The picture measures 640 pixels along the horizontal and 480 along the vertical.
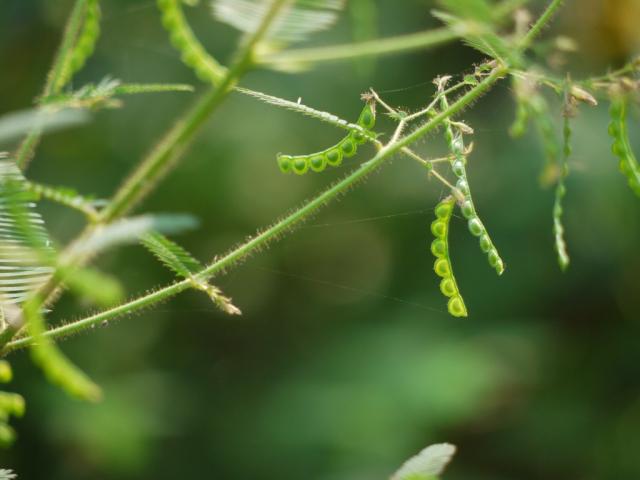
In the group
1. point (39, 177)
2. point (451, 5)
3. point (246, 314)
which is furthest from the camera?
point (246, 314)

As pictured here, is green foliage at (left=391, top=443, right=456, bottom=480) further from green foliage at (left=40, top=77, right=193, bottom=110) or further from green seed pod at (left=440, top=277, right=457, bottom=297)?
green foliage at (left=40, top=77, right=193, bottom=110)

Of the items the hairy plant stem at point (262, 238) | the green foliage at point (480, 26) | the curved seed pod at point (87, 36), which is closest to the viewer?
the green foliage at point (480, 26)

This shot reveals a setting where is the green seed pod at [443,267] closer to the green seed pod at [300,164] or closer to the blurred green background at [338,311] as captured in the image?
the green seed pod at [300,164]

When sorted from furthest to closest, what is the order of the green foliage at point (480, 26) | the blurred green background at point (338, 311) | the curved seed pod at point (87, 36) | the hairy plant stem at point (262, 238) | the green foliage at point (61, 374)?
the blurred green background at point (338, 311) → the curved seed pod at point (87, 36) → the hairy plant stem at point (262, 238) → the green foliage at point (480, 26) → the green foliage at point (61, 374)

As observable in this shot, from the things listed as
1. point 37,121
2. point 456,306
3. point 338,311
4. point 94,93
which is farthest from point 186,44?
point 338,311

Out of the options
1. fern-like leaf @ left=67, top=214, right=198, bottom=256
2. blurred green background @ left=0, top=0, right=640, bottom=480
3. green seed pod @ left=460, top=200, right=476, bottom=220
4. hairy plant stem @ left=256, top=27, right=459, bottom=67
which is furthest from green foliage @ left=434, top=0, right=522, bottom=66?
blurred green background @ left=0, top=0, right=640, bottom=480

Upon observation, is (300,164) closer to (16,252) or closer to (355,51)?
(355,51)

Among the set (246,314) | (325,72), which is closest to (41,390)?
(246,314)

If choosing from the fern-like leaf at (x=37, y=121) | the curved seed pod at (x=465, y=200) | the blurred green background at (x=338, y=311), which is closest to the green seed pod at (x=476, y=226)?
the curved seed pod at (x=465, y=200)

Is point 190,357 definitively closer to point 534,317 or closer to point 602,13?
point 534,317
